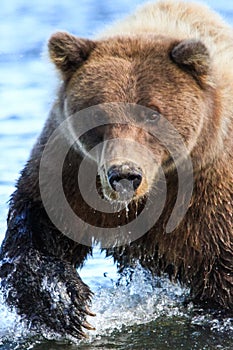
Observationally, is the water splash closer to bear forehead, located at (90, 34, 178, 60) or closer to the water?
the water

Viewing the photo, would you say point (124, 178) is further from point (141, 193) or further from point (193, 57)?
point (193, 57)

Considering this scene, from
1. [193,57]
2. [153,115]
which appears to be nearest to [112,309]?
[153,115]

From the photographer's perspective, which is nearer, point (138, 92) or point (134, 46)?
point (138, 92)

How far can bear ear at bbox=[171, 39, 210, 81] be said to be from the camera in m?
6.47

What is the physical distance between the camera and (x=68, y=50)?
21.7 ft

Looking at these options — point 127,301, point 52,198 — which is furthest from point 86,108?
point 127,301

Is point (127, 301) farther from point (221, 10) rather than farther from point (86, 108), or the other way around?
point (221, 10)

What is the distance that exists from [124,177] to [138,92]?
1.87ft

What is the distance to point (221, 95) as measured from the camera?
6.71m

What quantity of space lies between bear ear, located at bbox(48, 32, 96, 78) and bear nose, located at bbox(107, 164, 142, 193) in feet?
2.76

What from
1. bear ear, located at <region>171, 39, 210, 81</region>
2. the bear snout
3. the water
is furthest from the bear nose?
the water

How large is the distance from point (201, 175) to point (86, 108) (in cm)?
79

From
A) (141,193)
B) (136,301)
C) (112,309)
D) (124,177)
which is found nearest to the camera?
(124,177)

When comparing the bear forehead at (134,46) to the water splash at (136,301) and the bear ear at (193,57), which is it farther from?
the water splash at (136,301)
